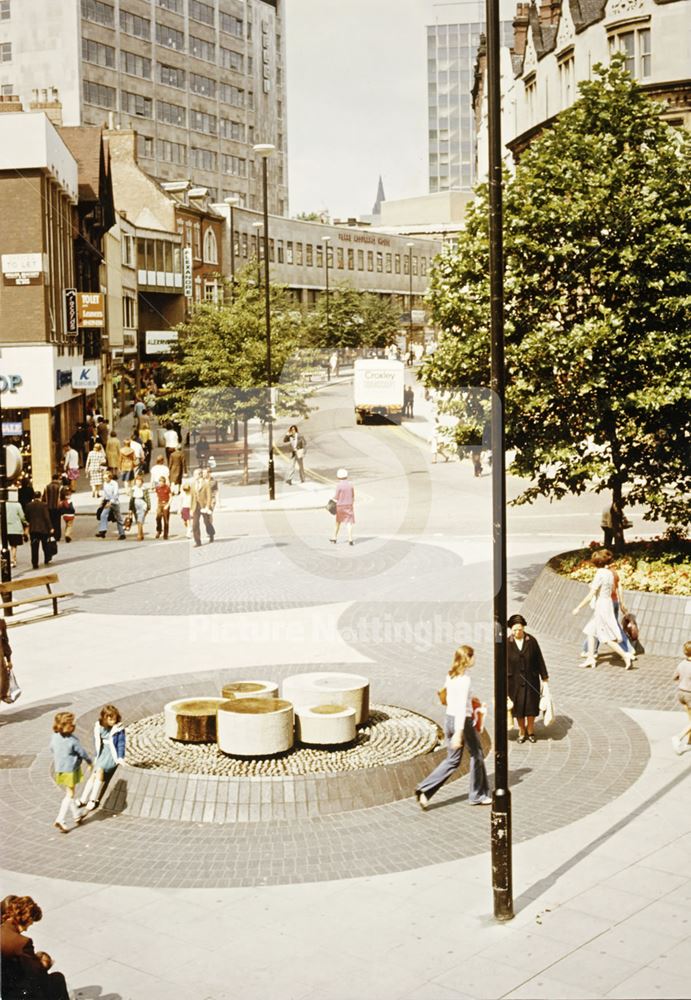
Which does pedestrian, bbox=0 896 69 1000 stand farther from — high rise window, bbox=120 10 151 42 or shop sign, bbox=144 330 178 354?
high rise window, bbox=120 10 151 42

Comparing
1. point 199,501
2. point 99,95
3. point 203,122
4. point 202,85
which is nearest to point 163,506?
point 199,501

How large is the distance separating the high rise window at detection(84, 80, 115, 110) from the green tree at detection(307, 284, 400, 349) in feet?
86.4

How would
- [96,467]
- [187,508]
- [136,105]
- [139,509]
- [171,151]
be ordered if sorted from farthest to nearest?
[171,151], [136,105], [96,467], [139,509], [187,508]

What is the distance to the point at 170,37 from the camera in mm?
110188

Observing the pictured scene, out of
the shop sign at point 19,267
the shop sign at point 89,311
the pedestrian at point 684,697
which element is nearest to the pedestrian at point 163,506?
the shop sign at point 19,267

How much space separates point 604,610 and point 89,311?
2975cm

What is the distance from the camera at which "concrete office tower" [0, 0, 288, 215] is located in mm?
100812

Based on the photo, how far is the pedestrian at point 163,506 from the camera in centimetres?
2823

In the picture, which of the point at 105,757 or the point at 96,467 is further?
the point at 96,467

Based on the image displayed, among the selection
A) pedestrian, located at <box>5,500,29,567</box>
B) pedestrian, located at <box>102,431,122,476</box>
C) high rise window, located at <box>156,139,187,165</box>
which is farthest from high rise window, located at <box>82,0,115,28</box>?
pedestrian, located at <box>5,500,29,567</box>

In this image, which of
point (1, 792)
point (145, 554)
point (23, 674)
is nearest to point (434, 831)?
point (1, 792)

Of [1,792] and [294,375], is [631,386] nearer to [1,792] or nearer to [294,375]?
[1,792]

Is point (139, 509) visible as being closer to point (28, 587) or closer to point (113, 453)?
point (28, 587)

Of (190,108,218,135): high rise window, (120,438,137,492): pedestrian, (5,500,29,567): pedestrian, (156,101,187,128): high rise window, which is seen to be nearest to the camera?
(5,500,29,567): pedestrian
